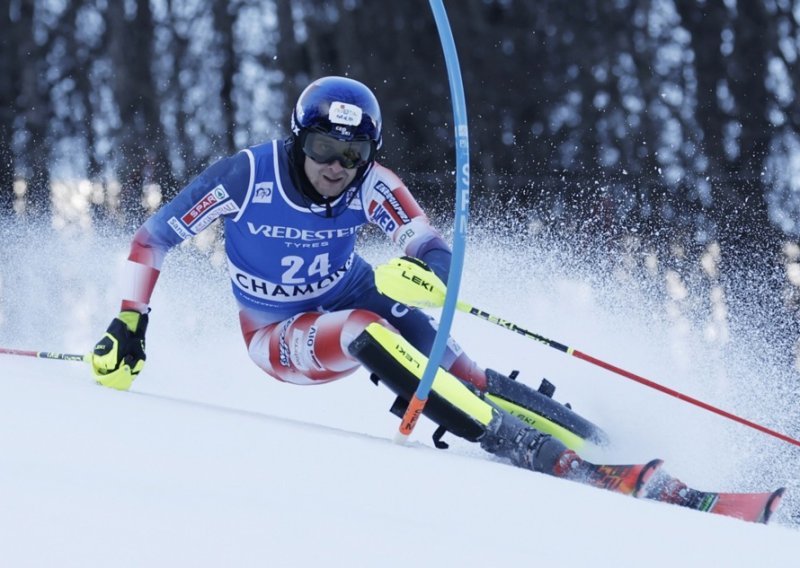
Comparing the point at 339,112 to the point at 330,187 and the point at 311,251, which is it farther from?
the point at 311,251

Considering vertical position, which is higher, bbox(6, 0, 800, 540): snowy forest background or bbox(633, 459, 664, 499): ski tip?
bbox(6, 0, 800, 540): snowy forest background

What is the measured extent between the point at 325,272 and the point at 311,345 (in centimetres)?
51

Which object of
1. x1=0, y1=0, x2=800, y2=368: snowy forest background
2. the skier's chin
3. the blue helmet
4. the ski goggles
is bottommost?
the skier's chin

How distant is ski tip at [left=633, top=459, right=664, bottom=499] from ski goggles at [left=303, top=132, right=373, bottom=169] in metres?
1.57

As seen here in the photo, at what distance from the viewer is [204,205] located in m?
4.44

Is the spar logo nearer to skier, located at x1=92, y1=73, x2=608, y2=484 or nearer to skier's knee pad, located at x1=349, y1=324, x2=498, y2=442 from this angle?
skier, located at x1=92, y1=73, x2=608, y2=484

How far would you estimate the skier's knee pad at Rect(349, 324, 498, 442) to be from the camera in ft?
12.6

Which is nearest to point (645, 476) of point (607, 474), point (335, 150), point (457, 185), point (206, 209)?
point (607, 474)

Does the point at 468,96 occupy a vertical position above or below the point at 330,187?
above

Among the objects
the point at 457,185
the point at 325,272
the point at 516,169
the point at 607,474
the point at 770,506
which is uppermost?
the point at 516,169

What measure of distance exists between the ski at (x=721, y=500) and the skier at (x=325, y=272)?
92mm

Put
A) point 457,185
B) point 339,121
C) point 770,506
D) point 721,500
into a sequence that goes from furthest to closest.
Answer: point 339,121 < point 721,500 < point 770,506 < point 457,185

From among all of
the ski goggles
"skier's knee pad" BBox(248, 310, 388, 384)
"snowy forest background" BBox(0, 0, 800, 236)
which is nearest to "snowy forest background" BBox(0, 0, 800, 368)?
"snowy forest background" BBox(0, 0, 800, 236)

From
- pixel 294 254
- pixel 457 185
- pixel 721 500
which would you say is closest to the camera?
pixel 457 185
